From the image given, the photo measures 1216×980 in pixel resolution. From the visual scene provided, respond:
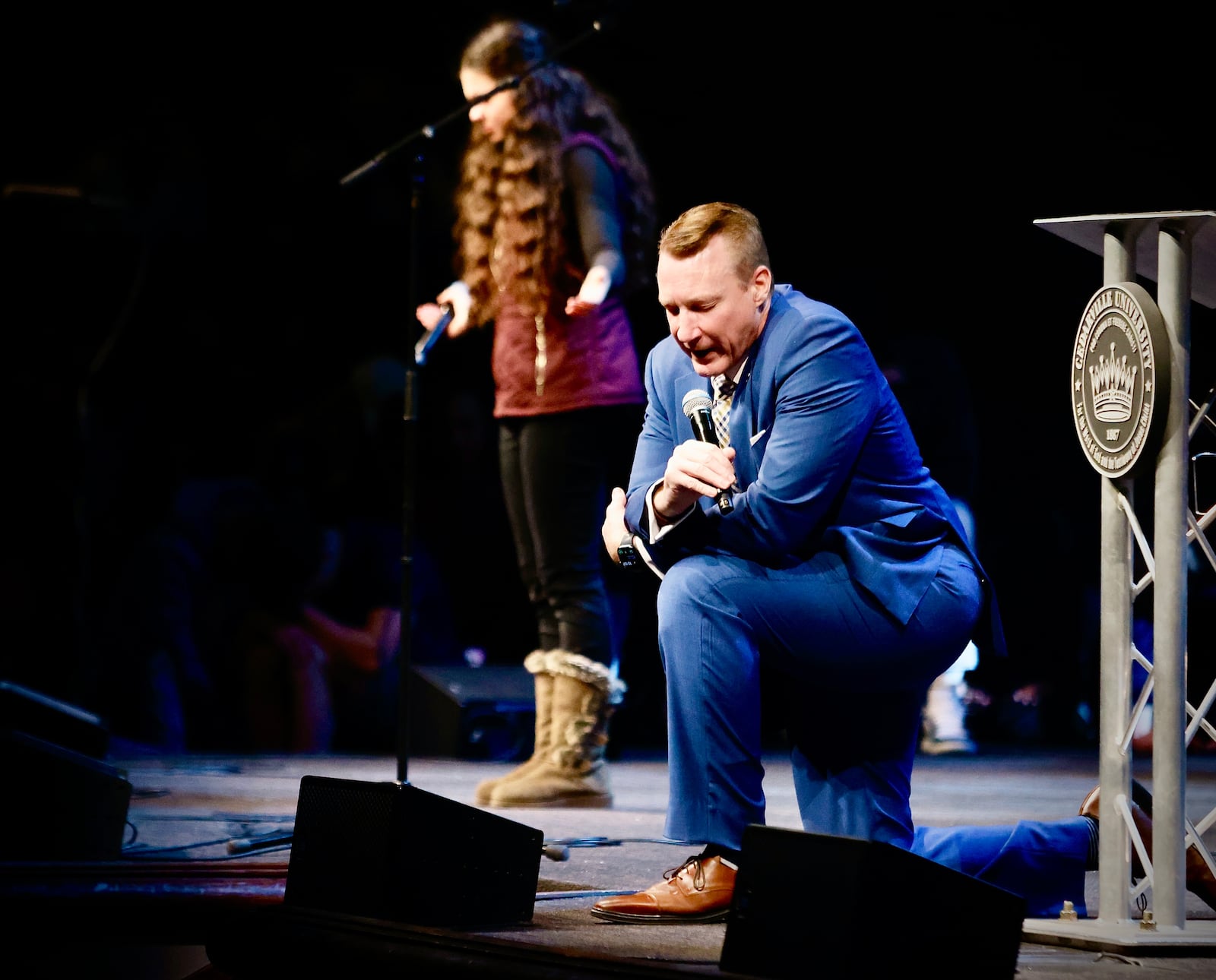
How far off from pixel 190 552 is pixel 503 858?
4.11 metres

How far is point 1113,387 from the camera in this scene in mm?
2082

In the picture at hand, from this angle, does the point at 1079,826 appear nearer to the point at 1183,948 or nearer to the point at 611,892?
the point at 1183,948

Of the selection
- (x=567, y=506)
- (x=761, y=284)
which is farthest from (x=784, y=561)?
(x=567, y=506)

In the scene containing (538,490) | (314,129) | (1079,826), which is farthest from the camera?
(314,129)

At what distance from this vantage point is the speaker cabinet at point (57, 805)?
2664 millimetres

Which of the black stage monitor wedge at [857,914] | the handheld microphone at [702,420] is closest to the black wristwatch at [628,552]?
the handheld microphone at [702,420]

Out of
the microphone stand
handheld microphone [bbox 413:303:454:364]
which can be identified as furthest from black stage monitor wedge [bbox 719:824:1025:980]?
handheld microphone [bbox 413:303:454:364]

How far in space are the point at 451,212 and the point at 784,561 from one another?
161 inches

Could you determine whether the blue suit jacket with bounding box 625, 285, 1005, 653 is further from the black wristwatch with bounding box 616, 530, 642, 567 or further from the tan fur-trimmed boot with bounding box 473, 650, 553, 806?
the tan fur-trimmed boot with bounding box 473, 650, 553, 806

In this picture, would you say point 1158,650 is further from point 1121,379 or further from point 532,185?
point 532,185

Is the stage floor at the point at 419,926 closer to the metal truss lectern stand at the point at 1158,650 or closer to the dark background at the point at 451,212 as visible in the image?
the metal truss lectern stand at the point at 1158,650

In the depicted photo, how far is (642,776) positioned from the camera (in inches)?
188

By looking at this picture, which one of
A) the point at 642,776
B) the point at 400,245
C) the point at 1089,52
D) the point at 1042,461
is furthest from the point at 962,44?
the point at 642,776

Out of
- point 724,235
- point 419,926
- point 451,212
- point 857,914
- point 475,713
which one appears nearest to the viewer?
point 857,914
